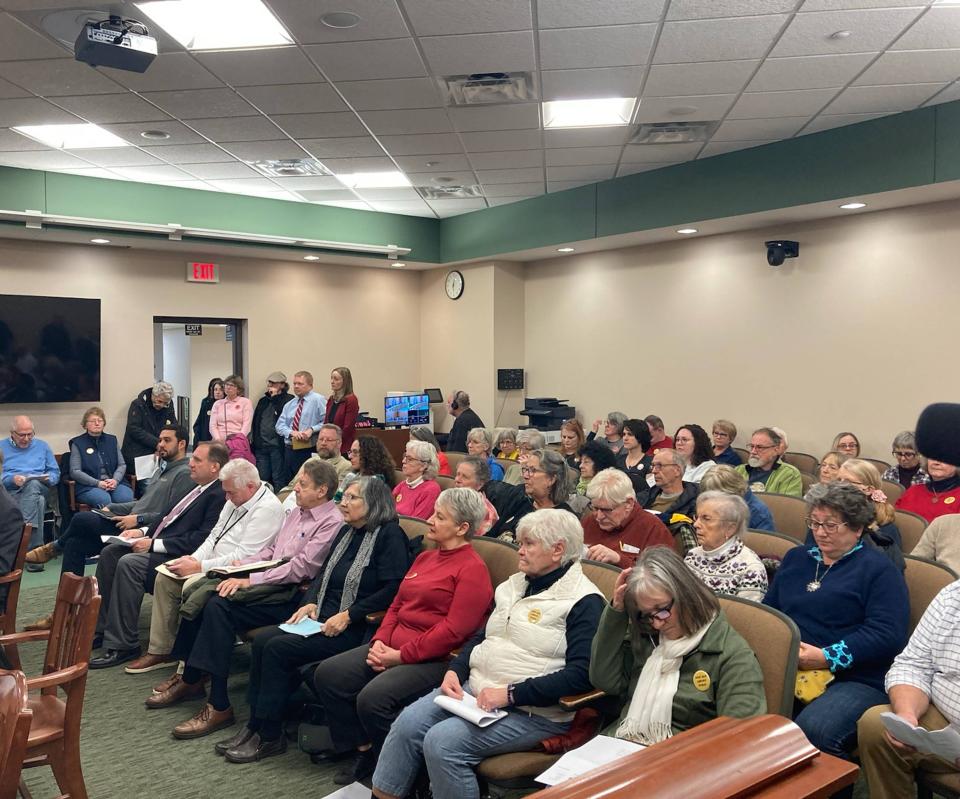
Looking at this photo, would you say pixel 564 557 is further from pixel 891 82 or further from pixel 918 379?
pixel 918 379

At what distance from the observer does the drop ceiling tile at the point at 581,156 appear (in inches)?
248

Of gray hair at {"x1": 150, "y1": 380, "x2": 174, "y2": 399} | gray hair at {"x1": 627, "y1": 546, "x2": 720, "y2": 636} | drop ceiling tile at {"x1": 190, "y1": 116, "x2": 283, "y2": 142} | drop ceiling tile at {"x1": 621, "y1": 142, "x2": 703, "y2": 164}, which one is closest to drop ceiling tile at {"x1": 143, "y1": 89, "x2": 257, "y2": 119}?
drop ceiling tile at {"x1": 190, "y1": 116, "x2": 283, "y2": 142}

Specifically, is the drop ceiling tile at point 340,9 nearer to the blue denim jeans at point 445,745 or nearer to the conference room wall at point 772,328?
the blue denim jeans at point 445,745

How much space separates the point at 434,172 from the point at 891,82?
374 centimetres

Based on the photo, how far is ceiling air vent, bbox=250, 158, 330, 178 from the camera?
668cm

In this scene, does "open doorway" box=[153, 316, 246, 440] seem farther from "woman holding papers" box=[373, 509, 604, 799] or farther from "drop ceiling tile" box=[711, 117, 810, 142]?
"woman holding papers" box=[373, 509, 604, 799]

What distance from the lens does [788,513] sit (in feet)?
13.6

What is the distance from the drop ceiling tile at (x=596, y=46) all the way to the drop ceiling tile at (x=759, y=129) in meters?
1.52

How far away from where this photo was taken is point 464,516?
3100 mm

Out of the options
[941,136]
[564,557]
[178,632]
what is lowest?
[178,632]

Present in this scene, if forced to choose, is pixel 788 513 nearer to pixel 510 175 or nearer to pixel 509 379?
pixel 510 175

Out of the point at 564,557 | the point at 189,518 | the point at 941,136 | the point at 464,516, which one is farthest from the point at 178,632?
the point at 941,136

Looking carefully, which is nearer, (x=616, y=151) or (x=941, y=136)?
(x=941, y=136)

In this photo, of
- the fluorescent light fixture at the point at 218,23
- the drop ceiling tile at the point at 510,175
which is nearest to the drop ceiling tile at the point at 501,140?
the drop ceiling tile at the point at 510,175
